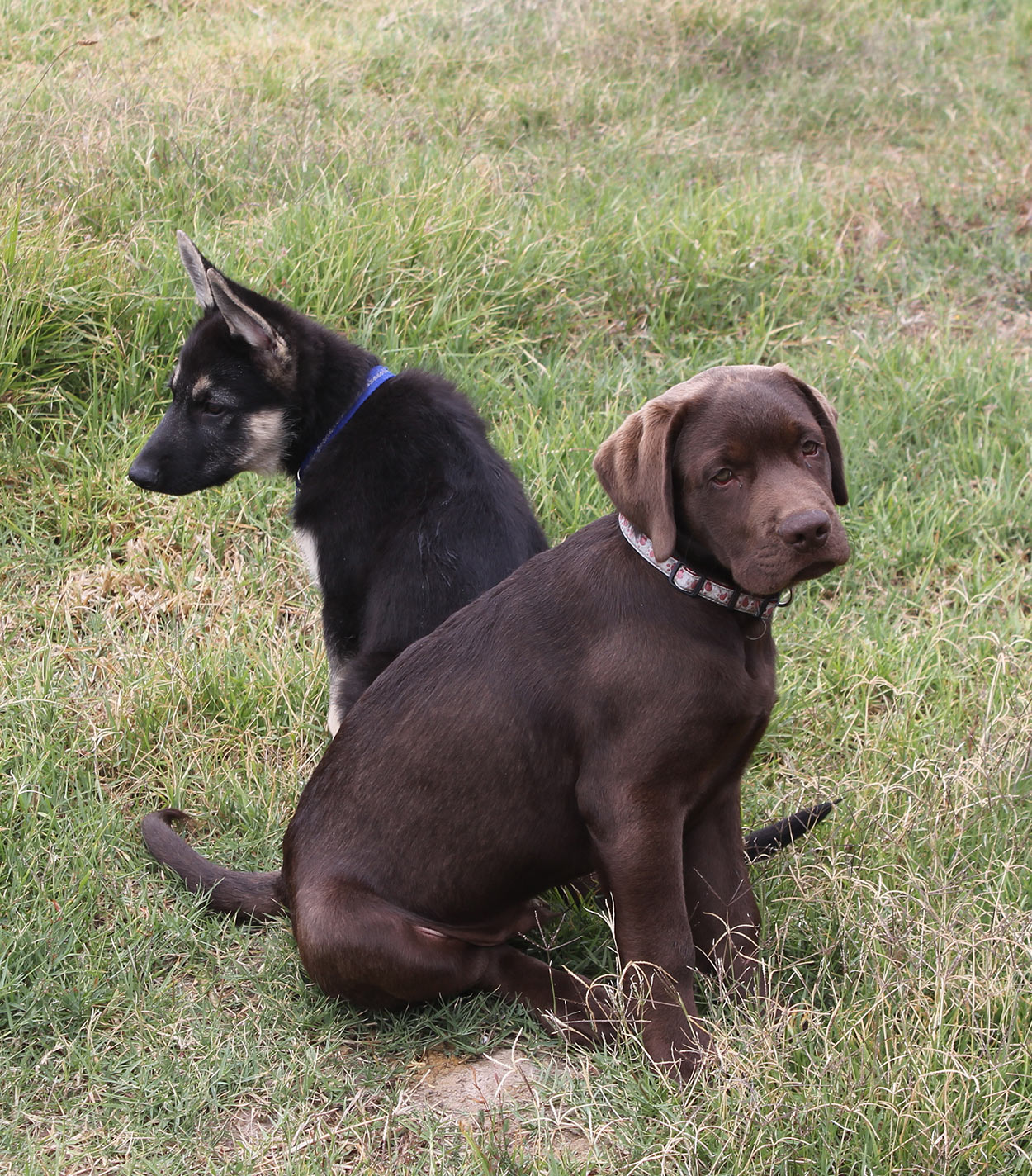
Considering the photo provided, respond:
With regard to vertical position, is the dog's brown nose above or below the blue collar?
above

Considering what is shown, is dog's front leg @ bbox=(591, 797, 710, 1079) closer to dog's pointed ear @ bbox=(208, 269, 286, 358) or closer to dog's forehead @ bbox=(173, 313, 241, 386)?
dog's pointed ear @ bbox=(208, 269, 286, 358)

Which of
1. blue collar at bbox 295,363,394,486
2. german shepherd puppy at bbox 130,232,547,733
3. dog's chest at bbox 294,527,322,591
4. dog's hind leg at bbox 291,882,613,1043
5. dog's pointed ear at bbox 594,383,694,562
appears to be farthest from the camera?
blue collar at bbox 295,363,394,486

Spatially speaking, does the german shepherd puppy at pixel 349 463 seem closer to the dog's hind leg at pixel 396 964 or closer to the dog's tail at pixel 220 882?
the dog's tail at pixel 220 882

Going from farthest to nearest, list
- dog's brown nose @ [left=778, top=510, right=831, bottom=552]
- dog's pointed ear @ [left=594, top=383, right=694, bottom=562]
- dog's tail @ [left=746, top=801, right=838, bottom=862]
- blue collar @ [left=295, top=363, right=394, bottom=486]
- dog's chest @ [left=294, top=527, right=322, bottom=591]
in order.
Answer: blue collar @ [left=295, top=363, right=394, bottom=486] < dog's chest @ [left=294, top=527, right=322, bottom=591] < dog's tail @ [left=746, top=801, right=838, bottom=862] < dog's pointed ear @ [left=594, top=383, right=694, bottom=562] < dog's brown nose @ [left=778, top=510, right=831, bottom=552]

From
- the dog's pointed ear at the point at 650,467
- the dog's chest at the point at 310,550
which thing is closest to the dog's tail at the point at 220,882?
the dog's chest at the point at 310,550

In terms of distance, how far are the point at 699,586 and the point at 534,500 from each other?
2.22 m

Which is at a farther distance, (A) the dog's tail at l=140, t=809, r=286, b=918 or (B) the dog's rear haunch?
(A) the dog's tail at l=140, t=809, r=286, b=918

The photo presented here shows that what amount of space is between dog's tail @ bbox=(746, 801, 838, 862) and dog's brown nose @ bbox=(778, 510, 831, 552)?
1053 mm

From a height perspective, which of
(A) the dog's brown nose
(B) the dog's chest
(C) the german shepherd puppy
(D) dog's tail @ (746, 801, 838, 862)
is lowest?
(D) dog's tail @ (746, 801, 838, 862)

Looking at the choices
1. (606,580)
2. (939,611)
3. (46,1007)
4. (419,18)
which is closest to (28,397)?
(46,1007)

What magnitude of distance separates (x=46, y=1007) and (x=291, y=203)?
4.07 meters

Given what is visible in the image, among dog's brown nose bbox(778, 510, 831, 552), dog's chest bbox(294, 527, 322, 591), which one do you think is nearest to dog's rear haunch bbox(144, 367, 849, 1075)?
dog's brown nose bbox(778, 510, 831, 552)

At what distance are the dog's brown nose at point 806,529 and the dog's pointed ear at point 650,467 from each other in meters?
0.25

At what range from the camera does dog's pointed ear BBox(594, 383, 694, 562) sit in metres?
3.00
